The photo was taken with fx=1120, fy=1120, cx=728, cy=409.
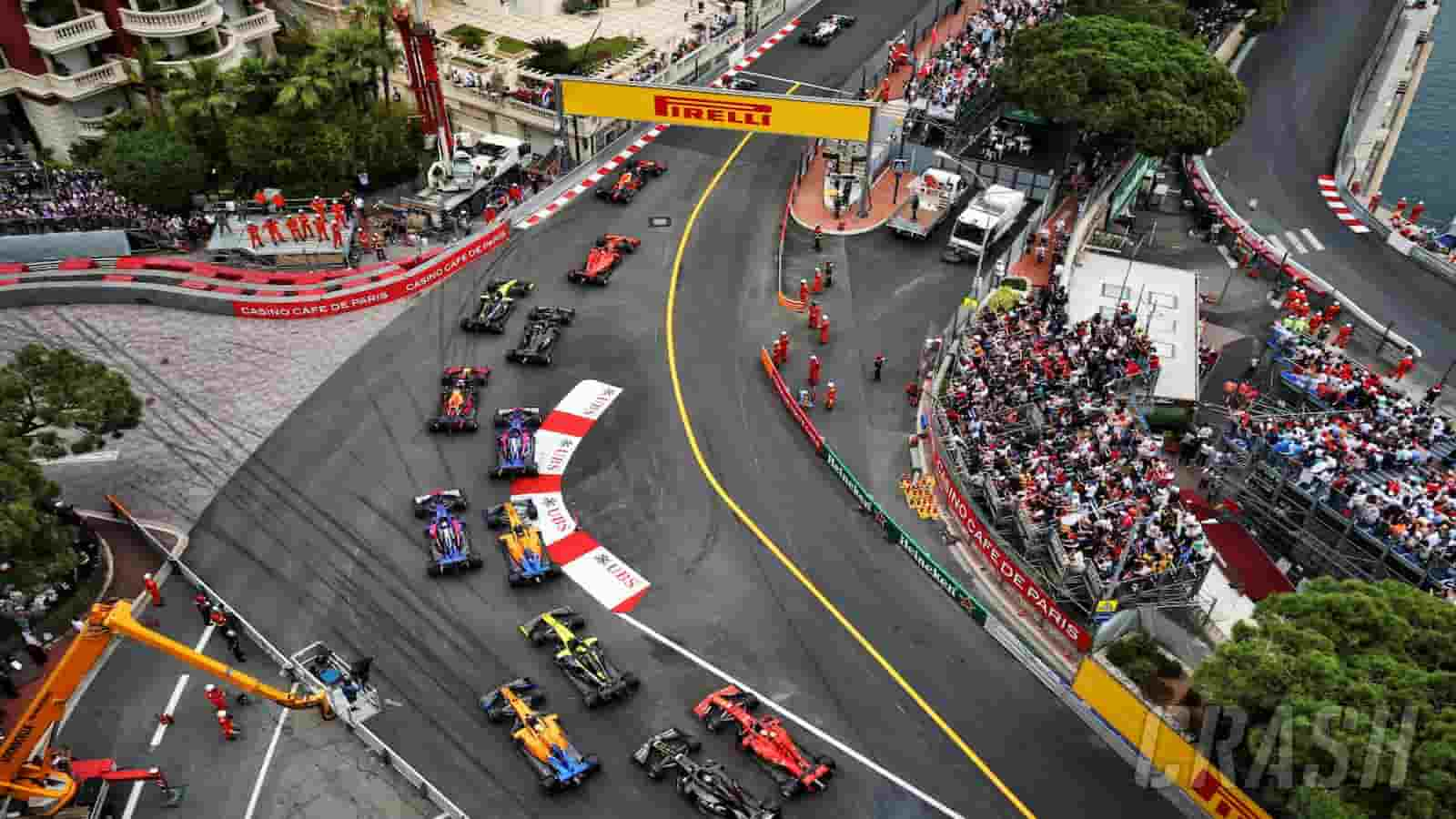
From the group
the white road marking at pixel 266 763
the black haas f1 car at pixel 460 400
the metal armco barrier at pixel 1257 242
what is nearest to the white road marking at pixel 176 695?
the white road marking at pixel 266 763

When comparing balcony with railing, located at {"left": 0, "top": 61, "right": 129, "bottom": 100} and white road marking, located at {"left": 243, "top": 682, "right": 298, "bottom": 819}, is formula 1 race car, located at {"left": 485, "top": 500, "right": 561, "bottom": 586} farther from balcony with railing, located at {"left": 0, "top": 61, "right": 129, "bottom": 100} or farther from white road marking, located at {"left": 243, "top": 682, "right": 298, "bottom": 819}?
→ balcony with railing, located at {"left": 0, "top": 61, "right": 129, "bottom": 100}

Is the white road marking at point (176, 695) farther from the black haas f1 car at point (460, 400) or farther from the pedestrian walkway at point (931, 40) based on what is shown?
the pedestrian walkway at point (931, 40)

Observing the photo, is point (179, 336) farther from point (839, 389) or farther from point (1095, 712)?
point (1095, 712)

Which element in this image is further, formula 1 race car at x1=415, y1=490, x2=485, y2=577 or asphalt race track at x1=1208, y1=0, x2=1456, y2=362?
asphalt race track at x1=1208, y1=0, x2=1456, y2=362

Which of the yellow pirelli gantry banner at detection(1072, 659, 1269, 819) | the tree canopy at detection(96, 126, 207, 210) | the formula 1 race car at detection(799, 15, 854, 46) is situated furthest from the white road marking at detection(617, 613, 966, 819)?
the formula 1 race car at detection(799, 15, 854, 46)

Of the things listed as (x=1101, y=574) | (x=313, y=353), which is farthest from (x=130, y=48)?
(x=1101, y=574)

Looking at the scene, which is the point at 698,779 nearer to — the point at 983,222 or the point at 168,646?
the point at 168,646
